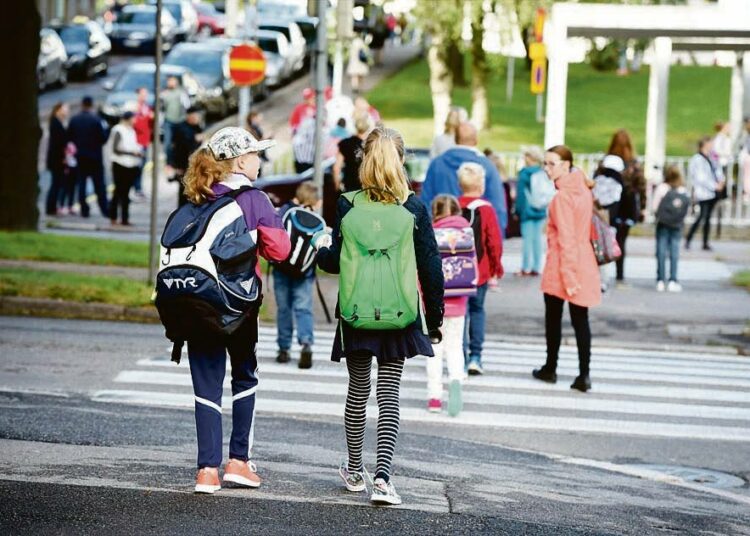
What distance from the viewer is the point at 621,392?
41.5 feet

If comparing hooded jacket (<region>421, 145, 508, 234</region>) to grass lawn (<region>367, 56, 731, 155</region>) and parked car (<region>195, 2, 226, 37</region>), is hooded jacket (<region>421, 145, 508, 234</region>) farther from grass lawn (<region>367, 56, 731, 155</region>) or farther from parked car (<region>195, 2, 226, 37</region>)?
parked car (<region>195, 2, 226, 37</region>)

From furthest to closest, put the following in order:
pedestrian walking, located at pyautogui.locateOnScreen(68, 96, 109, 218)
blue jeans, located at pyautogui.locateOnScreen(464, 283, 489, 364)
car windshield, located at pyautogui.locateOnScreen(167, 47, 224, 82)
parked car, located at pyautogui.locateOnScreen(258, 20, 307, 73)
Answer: parked car, located at pyautogui.locateOnScreen(258, 20, 307, 73) < car windshield, located at pyautogui.locateOnScreen(167, 47, 224, 82) < pedestrian walking, located at pyautogui.locateOnScreen(68, 96, 109, 218) < blue jeans, located at pyautogui.locateOnScreen(464, 283, 489, 364)

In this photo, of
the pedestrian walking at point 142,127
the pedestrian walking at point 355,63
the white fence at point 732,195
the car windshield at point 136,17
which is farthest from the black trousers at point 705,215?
the car windshield at point 136,17

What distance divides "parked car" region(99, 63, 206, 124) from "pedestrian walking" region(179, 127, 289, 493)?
Answer: 103ft

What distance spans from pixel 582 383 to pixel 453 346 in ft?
5.85

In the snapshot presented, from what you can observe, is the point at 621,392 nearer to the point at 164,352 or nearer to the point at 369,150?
the point at 164,352

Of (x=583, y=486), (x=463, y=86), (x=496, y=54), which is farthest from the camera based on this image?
(x=463, y=86)

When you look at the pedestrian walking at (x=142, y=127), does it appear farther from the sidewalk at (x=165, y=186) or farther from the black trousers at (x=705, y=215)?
the black trousers at (x=705, y=215)

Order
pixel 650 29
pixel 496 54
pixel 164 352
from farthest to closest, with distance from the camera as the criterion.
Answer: pixel 496 54, pixel 650 29, pixel 164 352

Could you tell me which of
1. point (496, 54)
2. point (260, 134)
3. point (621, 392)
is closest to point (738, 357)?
point (621, 392)

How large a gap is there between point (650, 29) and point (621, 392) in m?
13.4

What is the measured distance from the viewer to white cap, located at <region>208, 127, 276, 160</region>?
740 cm

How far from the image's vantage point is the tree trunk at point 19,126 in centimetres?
2169

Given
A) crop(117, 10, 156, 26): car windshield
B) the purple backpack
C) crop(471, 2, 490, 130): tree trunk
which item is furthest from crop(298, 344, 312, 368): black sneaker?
crop(117, 10, 156, 26): car windshield
